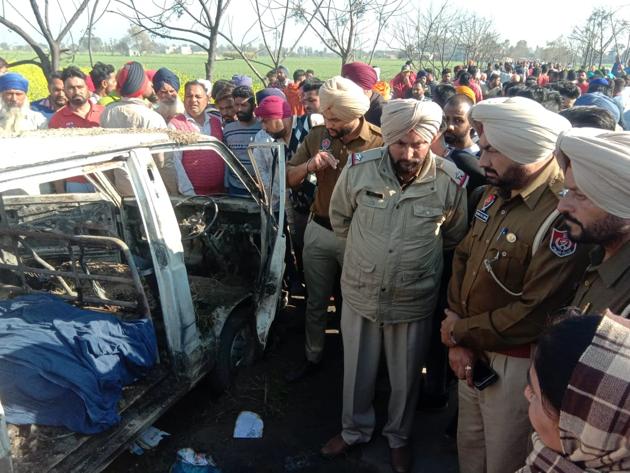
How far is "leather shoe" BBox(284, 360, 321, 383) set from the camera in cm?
356

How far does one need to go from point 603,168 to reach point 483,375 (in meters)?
1.00

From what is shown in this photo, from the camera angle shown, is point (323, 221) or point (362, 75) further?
point (362, 75)

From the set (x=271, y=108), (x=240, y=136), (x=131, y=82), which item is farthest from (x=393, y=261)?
(x=131, y=82)

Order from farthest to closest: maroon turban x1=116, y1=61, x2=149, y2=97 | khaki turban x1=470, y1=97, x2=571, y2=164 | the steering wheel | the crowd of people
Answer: maroon turban x1=116, y1=61, x2=149, y2=97
the steering wheel
khaki turban x1=470, y1=97, x2=571, y2=164
the crowd of people

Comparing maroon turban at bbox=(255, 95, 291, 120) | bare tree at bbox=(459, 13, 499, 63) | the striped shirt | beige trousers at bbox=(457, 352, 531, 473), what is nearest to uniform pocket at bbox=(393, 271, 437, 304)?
beige trousers at bbox=(457, 352, 531, 473)

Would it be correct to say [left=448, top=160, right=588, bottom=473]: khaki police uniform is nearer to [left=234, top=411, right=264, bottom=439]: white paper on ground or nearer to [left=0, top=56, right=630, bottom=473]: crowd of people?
[left=0, top=56, right=630, bottom=473]: crowd of people

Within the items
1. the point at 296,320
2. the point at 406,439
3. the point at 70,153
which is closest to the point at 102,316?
the point at 70,153

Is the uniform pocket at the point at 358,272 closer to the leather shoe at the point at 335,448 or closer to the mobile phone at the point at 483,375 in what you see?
the mobile phone at the point at 483,375

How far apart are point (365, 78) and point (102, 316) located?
13.3 ft

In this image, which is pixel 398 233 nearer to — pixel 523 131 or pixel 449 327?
pixel 449 327

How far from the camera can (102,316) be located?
2.55m

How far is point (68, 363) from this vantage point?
2234 mm

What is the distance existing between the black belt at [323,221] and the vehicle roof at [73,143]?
36.6 inches

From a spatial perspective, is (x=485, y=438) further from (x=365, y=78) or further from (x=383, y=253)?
(x=365, y=78)
